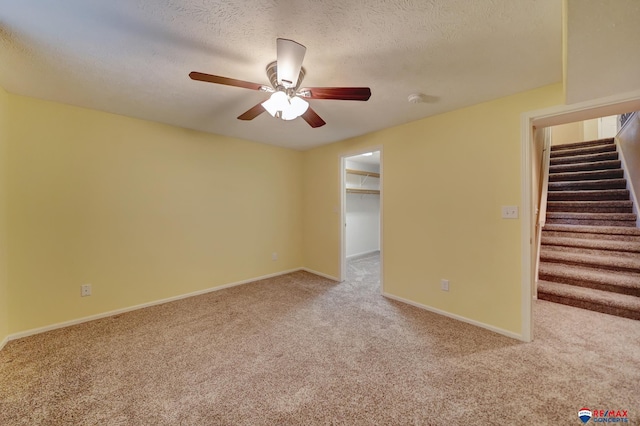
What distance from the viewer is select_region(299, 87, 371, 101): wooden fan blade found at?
1527 mm

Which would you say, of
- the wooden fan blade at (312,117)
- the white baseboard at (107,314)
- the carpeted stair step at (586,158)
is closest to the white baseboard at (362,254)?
the white baseboard at (107,314)

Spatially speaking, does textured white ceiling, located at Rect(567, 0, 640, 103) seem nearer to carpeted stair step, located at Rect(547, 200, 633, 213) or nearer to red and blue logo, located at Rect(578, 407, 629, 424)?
red and blue logo, located at Rect(578, 407, 629, 424)

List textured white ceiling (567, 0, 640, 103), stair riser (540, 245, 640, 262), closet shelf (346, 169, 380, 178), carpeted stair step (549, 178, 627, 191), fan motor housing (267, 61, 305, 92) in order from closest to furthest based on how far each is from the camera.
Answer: textured white ceiling (567, 0, 640, 103), fan motor housing (267, 61, 305, 92), stair riser (540, 245, 640, 262), carpeted stair step (549, 178, 627, 191), closet shelf (346, 169, 380, 178)

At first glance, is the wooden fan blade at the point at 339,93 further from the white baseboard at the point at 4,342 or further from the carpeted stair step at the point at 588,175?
the carpeted stair step at the point at 588,175

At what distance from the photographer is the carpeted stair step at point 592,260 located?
2902 mm

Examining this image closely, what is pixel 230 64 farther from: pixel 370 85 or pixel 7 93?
pixel 7 93

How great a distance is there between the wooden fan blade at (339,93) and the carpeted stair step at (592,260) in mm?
3744

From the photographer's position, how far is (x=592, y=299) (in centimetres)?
271

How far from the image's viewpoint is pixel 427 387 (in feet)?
5.27

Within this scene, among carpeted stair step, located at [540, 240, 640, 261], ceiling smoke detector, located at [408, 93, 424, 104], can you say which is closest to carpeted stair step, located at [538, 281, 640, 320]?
carpeted stair step, located at [540, 240, 640, 261]

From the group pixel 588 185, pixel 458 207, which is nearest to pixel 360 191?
pixel 458 207

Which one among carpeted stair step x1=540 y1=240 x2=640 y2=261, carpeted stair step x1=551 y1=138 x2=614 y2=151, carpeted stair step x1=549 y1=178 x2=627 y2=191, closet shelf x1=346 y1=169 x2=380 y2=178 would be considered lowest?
carpeted stair step x1=540 y1=240 x2=640 y2=261

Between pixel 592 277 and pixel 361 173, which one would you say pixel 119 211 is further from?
pixel 592 277

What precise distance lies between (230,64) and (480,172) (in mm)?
2414
